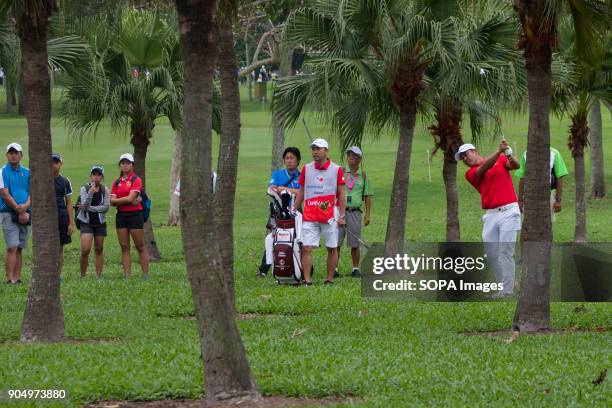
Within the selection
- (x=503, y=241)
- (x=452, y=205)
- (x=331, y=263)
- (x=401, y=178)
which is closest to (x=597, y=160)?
(x=452, y=205)

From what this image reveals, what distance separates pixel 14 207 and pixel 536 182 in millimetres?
7817

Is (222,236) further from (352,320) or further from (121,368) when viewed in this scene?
(121,368)

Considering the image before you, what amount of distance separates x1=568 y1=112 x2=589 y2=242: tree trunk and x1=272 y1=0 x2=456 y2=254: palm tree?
734 cm

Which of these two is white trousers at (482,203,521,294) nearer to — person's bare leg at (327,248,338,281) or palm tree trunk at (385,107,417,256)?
person's bare leg at (327,248,338,281)

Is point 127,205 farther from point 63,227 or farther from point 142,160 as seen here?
point 142,160

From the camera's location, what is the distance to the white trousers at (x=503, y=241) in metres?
12.9

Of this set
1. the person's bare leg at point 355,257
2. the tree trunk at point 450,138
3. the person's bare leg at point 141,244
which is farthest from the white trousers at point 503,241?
the tree trunk at point 450,138

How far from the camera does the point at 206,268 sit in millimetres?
7574

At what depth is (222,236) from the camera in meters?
11.5

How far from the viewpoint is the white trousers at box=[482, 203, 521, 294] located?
42.3ft

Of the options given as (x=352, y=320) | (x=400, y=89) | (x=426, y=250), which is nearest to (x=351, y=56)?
(x=400, y=89)

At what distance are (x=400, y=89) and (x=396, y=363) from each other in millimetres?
7867

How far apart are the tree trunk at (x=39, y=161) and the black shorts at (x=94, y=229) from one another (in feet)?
18.9

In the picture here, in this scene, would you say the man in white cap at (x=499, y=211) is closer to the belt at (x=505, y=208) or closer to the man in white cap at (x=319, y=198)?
the belt at (x=505, y=208)
